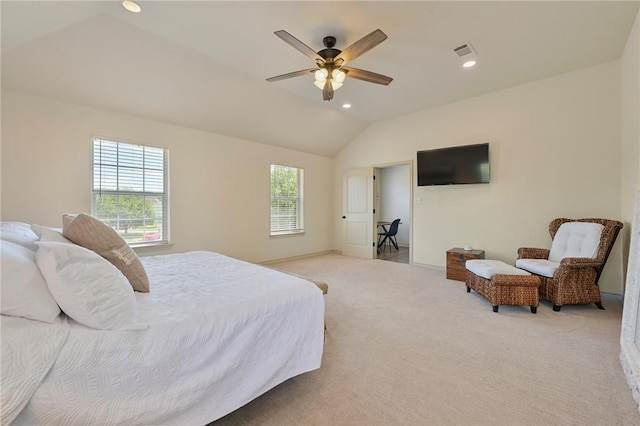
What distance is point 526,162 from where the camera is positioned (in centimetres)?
392

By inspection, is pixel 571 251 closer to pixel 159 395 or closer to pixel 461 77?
pixel 461 77

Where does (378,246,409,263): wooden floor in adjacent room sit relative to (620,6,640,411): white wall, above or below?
Answer: below

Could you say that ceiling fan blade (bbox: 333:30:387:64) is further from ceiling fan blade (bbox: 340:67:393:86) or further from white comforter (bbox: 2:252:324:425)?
white comforter (bbox: 2:252:324:425)

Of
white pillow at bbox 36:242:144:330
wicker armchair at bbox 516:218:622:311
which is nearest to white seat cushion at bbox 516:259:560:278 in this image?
wicker armchair at bbox 516:218:622:311

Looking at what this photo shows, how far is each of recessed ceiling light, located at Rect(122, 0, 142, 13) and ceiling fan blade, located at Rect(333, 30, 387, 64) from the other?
1795 millimetres

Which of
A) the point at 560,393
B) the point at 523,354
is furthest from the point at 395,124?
the point at 560,393

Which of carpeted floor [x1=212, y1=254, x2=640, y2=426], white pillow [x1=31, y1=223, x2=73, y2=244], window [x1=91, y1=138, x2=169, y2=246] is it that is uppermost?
window [x1=91, y1=138, x2=169, y2=246]

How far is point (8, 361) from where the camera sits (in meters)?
0.83

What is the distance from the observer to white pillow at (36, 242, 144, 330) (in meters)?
1.06

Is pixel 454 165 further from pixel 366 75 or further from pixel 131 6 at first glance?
pixel 131 6

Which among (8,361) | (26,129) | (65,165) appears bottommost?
(8,361)

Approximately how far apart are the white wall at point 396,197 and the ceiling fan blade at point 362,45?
17.7 feet

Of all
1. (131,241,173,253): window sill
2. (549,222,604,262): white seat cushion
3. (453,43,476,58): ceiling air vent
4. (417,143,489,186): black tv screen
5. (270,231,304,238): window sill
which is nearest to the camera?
(453,43,476,58): ceiling air vent

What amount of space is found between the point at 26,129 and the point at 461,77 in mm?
5369
